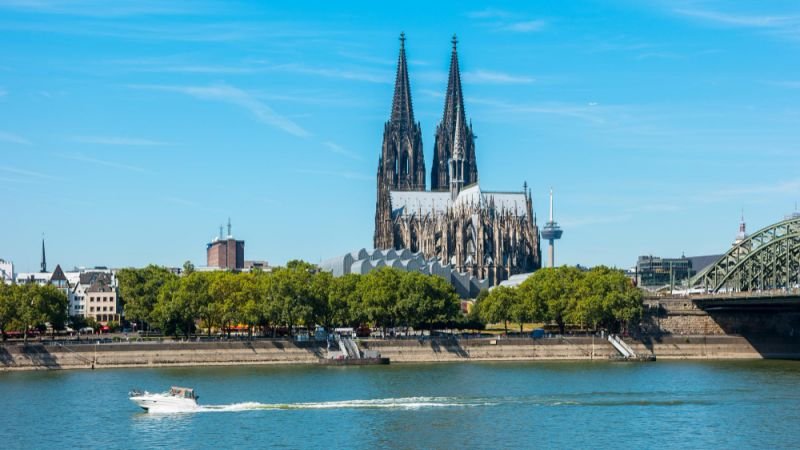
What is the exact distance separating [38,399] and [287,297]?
124 ft

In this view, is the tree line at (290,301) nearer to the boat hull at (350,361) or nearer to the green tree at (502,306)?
the green tree at (502,306)

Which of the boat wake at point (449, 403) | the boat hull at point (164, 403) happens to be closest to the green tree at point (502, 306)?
the boat wake at point (449, 403)

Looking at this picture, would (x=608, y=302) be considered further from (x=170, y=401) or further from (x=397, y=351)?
(x=170, y=401)

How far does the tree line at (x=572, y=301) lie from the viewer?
12519 cm

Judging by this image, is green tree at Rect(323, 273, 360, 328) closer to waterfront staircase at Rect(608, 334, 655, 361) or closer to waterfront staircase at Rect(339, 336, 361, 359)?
waterfront staircase at Rect(339, 336, 361, 359)

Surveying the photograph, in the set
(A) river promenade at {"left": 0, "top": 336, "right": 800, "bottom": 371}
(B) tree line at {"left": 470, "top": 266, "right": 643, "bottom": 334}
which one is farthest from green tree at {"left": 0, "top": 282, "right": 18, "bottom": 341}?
(B) tree line at {"left": 470, "top": 266, "right": 643, "bottom": 334}

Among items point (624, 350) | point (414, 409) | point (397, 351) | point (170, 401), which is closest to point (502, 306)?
point (624, 350)

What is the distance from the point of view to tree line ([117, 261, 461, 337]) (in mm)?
119125

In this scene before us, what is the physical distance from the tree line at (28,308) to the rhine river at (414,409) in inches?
483

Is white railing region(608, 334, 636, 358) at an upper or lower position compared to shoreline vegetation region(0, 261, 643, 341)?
lower

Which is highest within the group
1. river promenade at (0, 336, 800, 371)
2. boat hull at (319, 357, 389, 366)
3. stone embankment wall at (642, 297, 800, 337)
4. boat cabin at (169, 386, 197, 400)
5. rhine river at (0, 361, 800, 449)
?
stone embankment wall at (642, 297, 800, 337)

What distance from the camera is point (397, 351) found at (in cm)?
11562

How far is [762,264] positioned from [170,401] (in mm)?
72186

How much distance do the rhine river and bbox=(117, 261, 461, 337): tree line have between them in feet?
51.1
